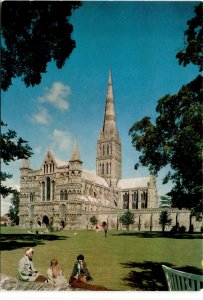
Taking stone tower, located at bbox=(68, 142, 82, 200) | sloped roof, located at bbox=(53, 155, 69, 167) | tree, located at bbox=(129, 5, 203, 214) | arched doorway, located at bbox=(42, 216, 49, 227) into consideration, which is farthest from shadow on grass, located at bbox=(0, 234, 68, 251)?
arched doorway, located at bbox=(42, 216, 49, 227)

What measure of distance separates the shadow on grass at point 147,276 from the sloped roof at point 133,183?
5863cm

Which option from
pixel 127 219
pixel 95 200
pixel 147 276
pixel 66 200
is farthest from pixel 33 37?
pixel 95 200

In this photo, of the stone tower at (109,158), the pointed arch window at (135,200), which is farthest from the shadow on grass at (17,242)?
the pointed arch window at (135,200)

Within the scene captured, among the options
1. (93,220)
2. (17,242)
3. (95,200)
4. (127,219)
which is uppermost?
(17,242)

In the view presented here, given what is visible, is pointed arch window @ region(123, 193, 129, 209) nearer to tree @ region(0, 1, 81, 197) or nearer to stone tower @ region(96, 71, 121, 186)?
stone tower @ region(96, 71, 121, 186)

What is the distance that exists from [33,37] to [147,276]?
904 centimetres

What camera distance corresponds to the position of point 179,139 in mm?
13297

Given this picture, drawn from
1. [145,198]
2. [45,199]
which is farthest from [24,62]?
Answer: [145,198]

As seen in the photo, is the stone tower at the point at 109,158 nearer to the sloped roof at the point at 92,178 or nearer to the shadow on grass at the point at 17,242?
the sloped roof at the point at 92,178

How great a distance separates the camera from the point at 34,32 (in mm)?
11633

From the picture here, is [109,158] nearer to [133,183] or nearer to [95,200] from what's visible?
[133,183]

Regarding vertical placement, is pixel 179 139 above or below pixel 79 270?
above

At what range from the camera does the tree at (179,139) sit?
12094mm
